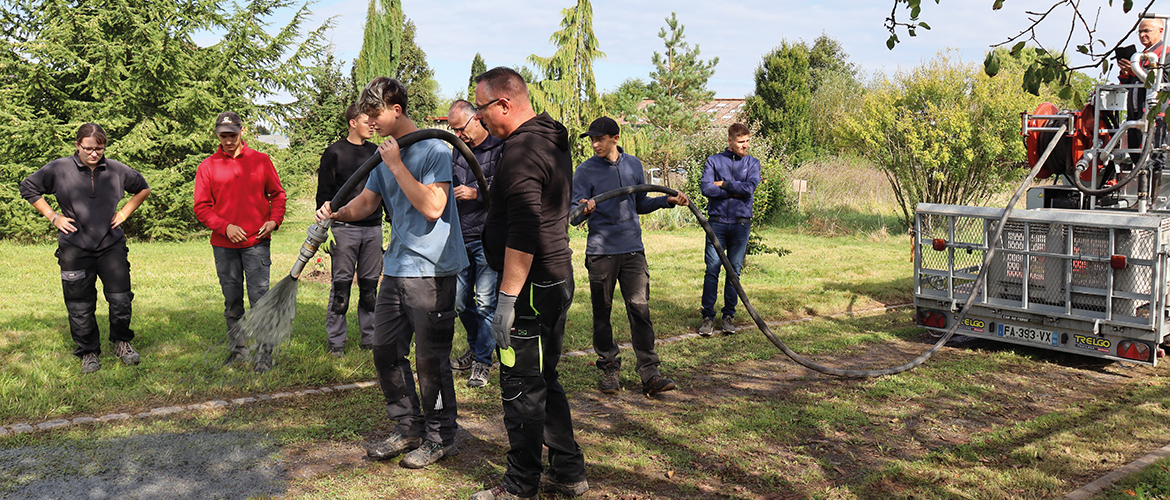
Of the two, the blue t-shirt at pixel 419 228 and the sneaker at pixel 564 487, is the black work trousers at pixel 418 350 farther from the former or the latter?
the sneaker at pixel 564 487

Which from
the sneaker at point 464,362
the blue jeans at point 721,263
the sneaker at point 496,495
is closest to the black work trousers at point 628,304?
the sneaker at point 464,362

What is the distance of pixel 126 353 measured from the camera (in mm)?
6137

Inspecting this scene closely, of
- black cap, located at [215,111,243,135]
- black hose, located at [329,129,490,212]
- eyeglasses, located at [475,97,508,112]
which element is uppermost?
black cap, located at [215,111,243,135]

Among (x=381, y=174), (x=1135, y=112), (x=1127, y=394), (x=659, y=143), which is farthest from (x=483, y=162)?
(x=659, y=143)

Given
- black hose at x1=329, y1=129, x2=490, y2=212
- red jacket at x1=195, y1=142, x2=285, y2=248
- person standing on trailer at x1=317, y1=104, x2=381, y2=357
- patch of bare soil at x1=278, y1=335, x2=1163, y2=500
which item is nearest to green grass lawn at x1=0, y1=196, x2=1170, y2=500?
patch of bare soil at x1=278, y1=335, x2=1163, y2=500

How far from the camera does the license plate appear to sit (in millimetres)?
6555

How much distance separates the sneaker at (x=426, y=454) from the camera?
4078 mm

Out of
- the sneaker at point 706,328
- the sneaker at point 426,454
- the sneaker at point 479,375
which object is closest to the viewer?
the sneaker at point 426,454

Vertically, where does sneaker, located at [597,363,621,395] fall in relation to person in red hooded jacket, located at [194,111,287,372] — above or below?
below

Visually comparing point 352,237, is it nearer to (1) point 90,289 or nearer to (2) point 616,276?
(1) point 90,289

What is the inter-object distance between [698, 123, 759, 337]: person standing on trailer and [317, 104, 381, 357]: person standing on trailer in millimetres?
3221

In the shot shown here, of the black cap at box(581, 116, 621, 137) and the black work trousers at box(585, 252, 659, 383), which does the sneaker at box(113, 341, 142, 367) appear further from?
the black cap at box(581, 116, 621, 137)

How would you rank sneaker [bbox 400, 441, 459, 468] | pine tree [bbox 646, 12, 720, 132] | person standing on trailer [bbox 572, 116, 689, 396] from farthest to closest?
1. pine tree [bbox 646, 12, 720, 132]
2. person standing on trailer [bbox 572, 116, 689, 396]
3. sneaker [bbox 400, 441, 459, 468]

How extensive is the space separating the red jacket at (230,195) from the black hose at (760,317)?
2.67 metres
